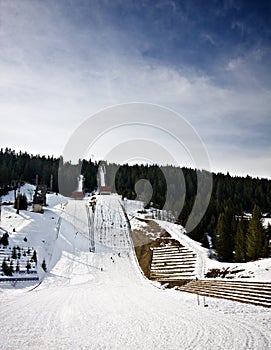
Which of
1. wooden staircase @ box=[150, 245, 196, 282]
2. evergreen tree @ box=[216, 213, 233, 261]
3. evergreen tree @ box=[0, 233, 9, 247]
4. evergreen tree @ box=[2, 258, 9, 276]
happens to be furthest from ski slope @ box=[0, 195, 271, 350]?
evergreen tree @ box=[216, 213, 233, 261]

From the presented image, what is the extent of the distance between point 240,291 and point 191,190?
176 ft

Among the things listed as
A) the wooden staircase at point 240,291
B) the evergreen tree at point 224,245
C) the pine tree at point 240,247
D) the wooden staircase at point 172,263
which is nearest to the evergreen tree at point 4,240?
the wooden staircase at point 172,263

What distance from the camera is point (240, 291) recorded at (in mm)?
15055

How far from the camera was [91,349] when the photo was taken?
18.8 ft

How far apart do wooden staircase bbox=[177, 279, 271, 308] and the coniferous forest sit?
10.9 meters

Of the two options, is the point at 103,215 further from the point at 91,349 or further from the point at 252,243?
the point at 91,349

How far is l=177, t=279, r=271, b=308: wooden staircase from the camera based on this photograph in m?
12.8

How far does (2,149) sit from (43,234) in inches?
2691

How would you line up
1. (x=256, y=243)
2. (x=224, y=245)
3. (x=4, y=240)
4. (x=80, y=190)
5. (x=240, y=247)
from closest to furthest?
(x=4, y=240)
(x=256, y=243)
(x=240, y=247)
(x=224, y=245)
(x=80, y=190)

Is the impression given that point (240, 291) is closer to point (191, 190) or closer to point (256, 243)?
point (256, 243)

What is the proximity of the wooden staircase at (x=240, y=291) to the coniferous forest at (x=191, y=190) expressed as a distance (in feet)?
35.8

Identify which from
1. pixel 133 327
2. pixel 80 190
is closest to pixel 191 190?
pixel 80 190

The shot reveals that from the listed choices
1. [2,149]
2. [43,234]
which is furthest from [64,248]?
[2,149]

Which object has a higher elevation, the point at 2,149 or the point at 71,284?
the point at 2,149
